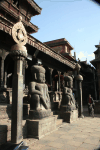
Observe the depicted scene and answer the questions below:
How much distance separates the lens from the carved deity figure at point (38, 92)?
4562 millimetres

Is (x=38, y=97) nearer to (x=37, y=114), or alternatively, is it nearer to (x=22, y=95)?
(x=37, y=114)

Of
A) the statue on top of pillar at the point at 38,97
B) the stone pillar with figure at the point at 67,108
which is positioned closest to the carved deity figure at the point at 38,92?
the statue on top of pillar at the point at 38,97

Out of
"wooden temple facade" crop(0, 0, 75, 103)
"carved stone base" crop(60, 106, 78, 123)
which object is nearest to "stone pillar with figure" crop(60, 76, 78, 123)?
"carved stone base" crop(60, 106, 78, 123)

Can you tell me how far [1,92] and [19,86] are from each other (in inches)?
124

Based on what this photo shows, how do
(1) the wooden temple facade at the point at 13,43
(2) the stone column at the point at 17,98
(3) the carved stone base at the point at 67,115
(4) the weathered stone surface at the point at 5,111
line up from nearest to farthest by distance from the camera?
(2) the stone column at the point at 17,98 → (4) the weathered stone surface at the point at 5,111 → (3) the carved stone base at the point at 67,115 → (1) the wooden temple facade at the point at 13,43

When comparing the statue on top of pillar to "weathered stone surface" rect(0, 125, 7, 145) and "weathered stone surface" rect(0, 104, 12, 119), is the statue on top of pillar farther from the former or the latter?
"weathered stone surface" rect(0, 125, 7, 145)

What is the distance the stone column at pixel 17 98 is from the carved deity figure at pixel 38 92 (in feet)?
4.10

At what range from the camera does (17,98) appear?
325 centimetres

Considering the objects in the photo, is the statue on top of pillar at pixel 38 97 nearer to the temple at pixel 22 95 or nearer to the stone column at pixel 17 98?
the temple at pixel 22 95

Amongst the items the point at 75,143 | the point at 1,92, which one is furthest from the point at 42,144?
the point at 1,92

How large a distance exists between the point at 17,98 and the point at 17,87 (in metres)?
0.27

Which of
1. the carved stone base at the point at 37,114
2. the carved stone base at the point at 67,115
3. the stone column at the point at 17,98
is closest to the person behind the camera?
the stone column at the point at 17,98

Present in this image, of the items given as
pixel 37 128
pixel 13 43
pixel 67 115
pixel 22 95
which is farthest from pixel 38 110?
pixel 13 43

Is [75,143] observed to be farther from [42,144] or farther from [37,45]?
[37,45]
